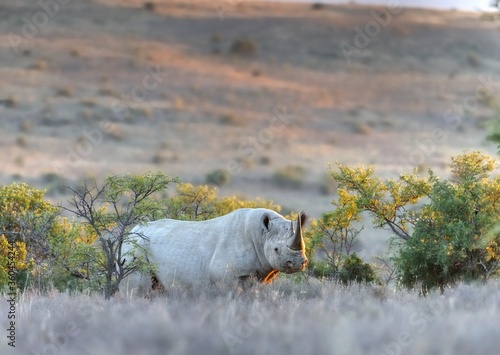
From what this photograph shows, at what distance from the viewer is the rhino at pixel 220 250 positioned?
16.5 metres

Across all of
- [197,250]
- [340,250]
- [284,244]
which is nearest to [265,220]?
[284,244]

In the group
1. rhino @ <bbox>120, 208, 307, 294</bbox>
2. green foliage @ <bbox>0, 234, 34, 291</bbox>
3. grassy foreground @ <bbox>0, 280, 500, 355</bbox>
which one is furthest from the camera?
green foliage @ <bbox>0, 234, 34, 291</bbox>

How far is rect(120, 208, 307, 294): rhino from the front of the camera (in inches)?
650

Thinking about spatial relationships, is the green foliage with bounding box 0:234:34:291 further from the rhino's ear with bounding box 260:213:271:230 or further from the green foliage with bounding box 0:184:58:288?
the rhino's ear with bounding box 260:213:271:230

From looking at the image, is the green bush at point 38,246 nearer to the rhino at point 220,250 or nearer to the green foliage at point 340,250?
the rhino at point 220,250

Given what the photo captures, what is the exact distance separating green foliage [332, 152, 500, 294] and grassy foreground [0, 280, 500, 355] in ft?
17.5

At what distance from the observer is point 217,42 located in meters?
80.7

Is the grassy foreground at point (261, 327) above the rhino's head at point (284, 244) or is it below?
below

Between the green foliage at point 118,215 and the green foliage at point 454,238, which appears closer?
the green foliage at point 118,215

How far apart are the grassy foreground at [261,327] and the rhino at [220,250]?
222 centimetres

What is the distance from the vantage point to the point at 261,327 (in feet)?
33.6

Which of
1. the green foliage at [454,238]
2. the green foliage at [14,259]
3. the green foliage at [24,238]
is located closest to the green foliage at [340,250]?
the green foliage at [454,238]

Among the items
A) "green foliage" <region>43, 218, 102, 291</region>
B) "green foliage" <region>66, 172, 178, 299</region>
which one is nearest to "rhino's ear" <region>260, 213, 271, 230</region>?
"green foliage" <region>66, 172, 178, 299</region>

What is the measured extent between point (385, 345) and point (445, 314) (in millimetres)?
2768
